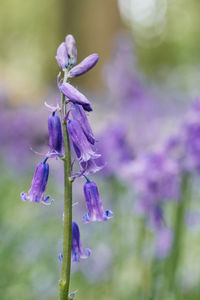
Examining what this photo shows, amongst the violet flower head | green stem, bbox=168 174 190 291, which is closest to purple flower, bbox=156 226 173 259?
green stem, bbox=168 174 190 291

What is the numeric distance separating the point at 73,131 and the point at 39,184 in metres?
0.22

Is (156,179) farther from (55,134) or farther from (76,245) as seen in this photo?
(55,134)

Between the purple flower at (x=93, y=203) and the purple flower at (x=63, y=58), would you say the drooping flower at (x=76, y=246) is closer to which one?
the purple flower at (x=93, y=203)

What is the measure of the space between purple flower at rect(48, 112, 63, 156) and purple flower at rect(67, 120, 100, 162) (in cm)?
4

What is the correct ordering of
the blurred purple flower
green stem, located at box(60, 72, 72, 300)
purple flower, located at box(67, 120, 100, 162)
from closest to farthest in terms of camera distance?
1. green stem, located at box(60, 72, 72, 300)
2. purple flower, located at box(67, 120, 100, 162)
3. the blurred purple flower

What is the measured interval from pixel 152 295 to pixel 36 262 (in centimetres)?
205

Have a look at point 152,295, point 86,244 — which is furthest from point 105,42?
point 152,295

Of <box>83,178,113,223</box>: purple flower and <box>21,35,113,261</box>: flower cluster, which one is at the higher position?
<box>21,35,113,261</box>: flower cluster

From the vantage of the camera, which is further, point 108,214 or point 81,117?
point 108,214

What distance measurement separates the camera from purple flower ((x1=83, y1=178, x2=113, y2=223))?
5.29 ft

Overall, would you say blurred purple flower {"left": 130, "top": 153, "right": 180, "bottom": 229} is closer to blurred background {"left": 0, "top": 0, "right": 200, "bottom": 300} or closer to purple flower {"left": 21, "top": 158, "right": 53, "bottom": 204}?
blurred background {"left": 0, "top": 0, "right": 200, "bottom": 300}

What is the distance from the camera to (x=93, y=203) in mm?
1620

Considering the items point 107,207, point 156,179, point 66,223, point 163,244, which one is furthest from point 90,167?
point 107,207

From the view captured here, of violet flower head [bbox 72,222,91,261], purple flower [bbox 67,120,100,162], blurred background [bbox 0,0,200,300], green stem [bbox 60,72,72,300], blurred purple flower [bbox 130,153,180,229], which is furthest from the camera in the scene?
blurred background [bbox 0,0,200,300]
